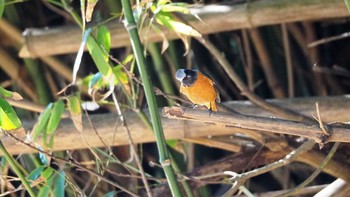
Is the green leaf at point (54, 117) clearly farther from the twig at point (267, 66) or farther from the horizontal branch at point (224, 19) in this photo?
the twig at point (267, 66)

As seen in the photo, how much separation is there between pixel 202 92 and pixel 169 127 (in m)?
0.38

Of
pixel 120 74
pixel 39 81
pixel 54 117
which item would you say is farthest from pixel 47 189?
pixel 39 81

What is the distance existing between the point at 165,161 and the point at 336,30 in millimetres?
1131

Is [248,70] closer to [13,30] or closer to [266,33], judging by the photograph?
[266,33]

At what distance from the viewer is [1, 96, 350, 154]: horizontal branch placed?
4.94 feet

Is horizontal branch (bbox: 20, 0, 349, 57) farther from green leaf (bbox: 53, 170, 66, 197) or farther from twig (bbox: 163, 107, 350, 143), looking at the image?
twig (bbox: 163, 107, 350, 143)

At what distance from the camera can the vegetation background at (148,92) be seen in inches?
53.2

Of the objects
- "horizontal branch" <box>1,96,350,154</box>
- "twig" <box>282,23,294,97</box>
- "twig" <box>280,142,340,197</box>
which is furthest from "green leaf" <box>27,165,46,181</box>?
"twig" <box>282,23,294,97</box>

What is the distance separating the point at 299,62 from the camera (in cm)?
207

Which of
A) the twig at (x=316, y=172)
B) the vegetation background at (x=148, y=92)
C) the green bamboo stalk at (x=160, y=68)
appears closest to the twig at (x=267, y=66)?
the vegetation background at (x=148, y=92)

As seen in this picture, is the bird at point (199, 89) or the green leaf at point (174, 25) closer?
the bird at point (199, 89)

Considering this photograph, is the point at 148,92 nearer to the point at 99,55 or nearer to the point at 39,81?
the point at 99,55

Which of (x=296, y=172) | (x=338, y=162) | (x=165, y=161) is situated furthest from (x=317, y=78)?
(x=165, y=161)

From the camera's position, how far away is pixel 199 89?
1.18 m
